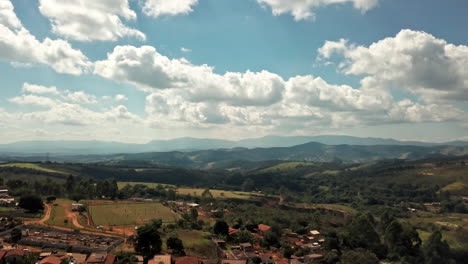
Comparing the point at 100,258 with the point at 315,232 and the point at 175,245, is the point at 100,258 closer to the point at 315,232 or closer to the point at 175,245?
the point at 175,245

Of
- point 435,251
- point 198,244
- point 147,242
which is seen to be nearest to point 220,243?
point 198,244

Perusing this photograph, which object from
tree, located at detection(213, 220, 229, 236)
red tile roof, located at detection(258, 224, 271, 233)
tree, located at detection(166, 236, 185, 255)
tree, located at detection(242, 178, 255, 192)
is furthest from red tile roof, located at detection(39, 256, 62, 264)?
tree, located at detection(242, 178, 255, 192)

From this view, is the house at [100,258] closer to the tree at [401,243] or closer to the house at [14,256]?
the house at [14,256]

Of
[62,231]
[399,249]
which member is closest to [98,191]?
[62,231]

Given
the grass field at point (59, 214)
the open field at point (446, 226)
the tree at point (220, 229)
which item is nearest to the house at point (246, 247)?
the tree at point (220, 229)

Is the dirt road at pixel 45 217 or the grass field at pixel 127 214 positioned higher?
the dirt road at pixel 45 217

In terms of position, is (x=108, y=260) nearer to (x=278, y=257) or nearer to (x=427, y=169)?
(x=278, y=257)

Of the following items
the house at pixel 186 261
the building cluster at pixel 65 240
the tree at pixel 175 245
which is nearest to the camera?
the house at pixel 186 261
